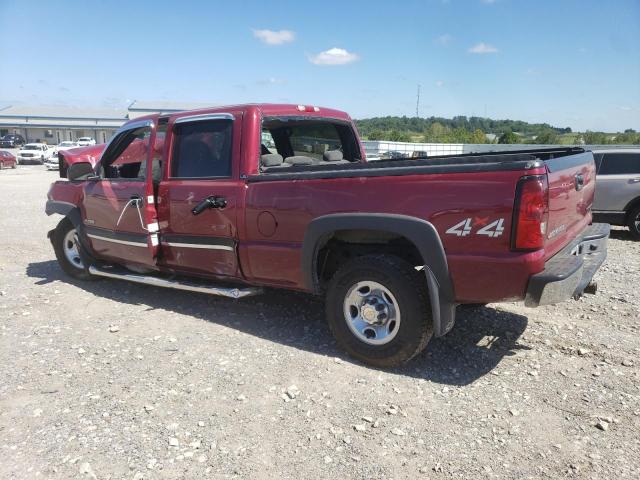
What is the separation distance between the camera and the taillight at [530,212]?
304 cm

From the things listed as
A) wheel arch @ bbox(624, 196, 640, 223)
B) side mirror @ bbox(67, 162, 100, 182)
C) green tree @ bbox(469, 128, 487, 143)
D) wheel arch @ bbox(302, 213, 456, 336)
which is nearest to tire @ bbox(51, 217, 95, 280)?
side mirror @ bbox(67, 162, 100, 182)

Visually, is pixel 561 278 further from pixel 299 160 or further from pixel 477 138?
pixel 477 138

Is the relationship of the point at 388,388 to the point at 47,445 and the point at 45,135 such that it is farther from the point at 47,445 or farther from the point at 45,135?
the point at 45,135

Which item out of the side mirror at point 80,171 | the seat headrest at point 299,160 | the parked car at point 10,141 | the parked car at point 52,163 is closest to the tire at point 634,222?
the seat headrest at point 299,160

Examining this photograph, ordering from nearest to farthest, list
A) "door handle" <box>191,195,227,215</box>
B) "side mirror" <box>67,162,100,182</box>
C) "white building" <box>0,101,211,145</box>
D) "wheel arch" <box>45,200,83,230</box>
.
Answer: "door handle" <box>191,195,227,215</box> → "side mirror" <box>67,162,100,182</box> → "wheel arch" <box>45,200,83,230</box> → "white building" <box>0,101,211,145</box>

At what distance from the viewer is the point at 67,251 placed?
21.6 feet

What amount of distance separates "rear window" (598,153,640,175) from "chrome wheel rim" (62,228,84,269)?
8.96m

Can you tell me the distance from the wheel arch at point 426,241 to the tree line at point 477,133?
41.7 ft

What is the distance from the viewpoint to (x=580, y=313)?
4.98 m

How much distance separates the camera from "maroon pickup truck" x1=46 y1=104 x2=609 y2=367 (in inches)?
126

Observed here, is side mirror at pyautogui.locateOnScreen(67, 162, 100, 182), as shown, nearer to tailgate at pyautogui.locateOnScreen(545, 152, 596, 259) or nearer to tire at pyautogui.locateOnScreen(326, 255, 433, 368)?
tire at pyautogui.locateOnScreen(326, 255, 433, 368)

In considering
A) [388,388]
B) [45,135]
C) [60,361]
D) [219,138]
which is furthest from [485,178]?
[45,135]

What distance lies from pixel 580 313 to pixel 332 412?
2.98m

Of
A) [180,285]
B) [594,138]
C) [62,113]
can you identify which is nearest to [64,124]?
[62,113]
